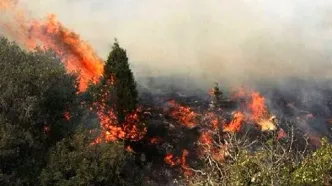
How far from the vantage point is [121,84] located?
176ft

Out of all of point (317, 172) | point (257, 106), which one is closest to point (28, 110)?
point (317, 172)

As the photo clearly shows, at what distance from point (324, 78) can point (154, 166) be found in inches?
2582

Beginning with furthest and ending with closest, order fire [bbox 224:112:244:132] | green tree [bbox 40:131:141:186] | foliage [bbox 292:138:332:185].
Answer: fire [bbox 224:112:244:132] < green tree [bbox 40:131:141:186] < foliage [bbox 292:138:332:185]

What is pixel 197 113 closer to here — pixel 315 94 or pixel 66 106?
pixel 315 94

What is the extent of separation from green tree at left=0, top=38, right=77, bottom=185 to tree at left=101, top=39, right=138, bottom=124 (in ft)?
61.9

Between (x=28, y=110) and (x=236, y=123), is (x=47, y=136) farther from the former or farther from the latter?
(x=236, y=123)

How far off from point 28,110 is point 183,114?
44931mm

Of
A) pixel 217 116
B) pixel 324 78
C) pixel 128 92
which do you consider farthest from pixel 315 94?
pixel 128 92

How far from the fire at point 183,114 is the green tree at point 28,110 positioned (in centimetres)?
3715

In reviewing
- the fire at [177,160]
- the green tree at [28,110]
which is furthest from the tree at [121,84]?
the green tree at [28,110]

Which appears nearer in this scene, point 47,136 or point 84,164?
point 84,164

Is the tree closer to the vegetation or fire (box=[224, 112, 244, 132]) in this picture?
the vegetation

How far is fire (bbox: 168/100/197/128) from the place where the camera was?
70312 mm

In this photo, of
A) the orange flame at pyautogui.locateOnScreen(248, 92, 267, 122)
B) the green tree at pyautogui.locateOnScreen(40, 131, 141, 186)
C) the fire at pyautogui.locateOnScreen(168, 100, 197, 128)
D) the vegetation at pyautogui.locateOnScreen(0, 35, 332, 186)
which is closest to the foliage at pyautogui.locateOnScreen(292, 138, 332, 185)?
the vegetation at pyautogui.locateOnScreen(0, 35, 332, 186)
